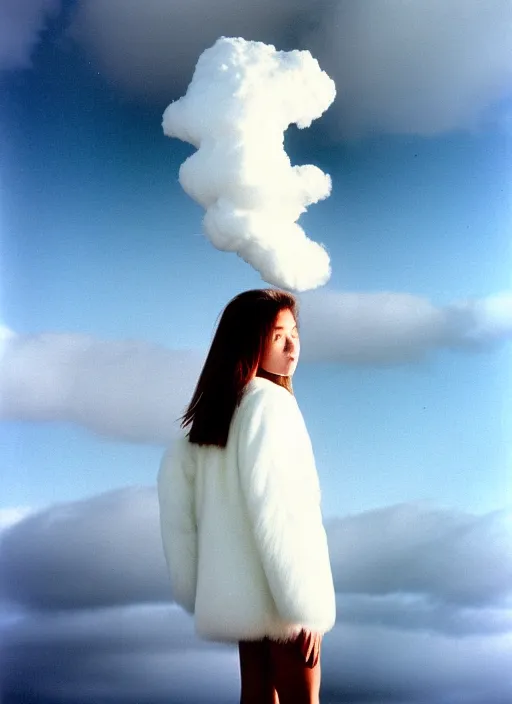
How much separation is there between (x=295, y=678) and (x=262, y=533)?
318 millimetres

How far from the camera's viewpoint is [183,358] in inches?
122

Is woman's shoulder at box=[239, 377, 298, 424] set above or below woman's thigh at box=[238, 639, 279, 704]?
above

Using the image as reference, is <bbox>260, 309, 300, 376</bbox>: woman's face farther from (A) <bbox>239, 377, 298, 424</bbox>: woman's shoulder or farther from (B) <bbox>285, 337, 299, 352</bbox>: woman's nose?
(A) <bbox>239, 377, 298, 424</bbox>: woman's shoulder

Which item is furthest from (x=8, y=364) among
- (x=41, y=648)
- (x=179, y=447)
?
(x=179, y=447)

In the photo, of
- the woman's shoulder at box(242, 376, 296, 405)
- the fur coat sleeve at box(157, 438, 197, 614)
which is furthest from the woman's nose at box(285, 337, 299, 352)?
the fur coat sleeve at box(157, 438, 197, 614)

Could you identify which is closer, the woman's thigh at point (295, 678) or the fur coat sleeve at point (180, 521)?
the woman's thigh at point (295, 678)

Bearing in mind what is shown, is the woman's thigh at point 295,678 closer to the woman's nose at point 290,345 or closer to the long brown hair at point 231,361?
the long brown hair at point 231,361

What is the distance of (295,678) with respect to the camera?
2.01 metres

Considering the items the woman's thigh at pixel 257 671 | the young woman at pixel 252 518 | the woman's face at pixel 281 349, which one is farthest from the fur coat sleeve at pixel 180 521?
the woman's face at pixel 281 349

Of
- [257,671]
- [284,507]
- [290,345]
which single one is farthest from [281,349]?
[257,671]

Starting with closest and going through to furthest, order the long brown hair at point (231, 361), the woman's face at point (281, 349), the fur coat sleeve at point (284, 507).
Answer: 1. the fur coat sleeve at point (284, 507)
2. the long brown hair at point (231, 361)
3. the woman's face at point (281, 349)

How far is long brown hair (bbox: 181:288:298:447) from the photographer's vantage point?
82.9 inches

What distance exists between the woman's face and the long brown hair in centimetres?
2

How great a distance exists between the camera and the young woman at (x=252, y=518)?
1975 millimetres
